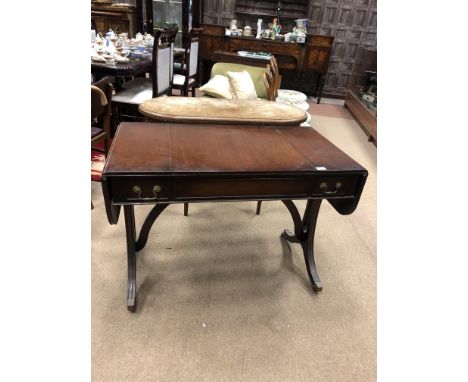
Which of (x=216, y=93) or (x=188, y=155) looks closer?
(x=188, y=155)

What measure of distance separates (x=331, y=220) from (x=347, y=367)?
1.08 metres

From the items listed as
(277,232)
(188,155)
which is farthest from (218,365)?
(277,232)

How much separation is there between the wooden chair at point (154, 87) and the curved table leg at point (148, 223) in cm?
149

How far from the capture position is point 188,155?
3.45ft

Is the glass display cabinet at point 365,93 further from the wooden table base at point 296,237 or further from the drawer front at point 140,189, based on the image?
the drawer front at point 140,189

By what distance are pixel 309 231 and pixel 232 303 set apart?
53 centimetres

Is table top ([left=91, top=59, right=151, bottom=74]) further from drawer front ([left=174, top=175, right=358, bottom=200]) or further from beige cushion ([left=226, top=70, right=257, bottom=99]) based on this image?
drawer front ([left=174, top=175, right=358, bottom=200])

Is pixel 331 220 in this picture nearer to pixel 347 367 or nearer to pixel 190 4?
pixel 347 367

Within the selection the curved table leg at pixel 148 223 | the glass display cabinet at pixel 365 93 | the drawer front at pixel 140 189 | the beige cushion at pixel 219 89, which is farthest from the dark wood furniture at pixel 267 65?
the drawer front at pixel 140 189

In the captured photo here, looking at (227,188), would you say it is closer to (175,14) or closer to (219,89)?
(219,89)

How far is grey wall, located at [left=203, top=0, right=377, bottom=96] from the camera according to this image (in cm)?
510

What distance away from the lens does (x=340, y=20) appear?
5223 mm

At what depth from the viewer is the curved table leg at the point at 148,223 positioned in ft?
4.60

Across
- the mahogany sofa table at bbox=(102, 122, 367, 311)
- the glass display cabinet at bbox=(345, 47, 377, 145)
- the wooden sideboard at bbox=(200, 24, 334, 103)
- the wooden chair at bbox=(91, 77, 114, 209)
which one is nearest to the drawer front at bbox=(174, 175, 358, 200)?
the mahogany sofa table at bbox=(102, 122, 367, 311)
